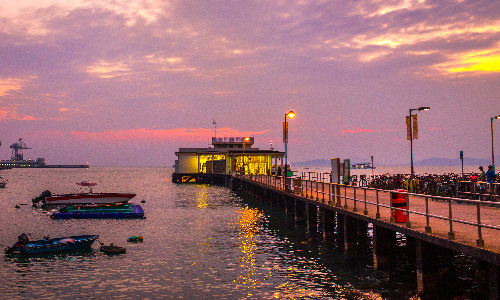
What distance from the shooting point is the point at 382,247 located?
19.7 meters

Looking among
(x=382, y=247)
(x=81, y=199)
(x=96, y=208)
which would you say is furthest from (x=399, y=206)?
(x=81, y=199)

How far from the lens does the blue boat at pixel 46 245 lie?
85.6 ft

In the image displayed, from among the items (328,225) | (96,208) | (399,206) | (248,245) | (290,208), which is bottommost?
(248,245)

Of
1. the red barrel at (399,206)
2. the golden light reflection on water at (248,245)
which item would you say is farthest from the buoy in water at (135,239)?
the red barrel at (399,206)

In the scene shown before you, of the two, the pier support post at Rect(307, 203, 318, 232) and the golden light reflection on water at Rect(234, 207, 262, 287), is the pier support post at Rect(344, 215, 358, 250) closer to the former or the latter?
the golden light reflection on water at Rect(234, 207, 262, 287)

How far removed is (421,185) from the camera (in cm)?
3794

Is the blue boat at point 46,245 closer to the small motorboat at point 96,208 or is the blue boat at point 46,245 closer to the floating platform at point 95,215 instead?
the floating platform at point 95,215

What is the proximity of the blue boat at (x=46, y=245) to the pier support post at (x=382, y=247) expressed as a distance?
17877 millimetres

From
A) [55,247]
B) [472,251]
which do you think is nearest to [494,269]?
[472,251]

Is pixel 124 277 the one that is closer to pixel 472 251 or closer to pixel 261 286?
pixel 261 286

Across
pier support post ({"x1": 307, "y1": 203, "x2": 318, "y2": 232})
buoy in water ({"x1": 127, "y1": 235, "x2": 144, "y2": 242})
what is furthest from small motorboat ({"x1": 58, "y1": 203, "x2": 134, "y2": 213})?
pier support post ({"x1": 307, "y1": 203, "x2": 318, "y2": 232})

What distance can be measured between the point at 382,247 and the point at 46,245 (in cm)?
1944

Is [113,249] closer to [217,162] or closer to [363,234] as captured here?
[363,234]

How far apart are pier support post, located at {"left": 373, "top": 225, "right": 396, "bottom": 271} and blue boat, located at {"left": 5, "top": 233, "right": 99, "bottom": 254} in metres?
17.9
